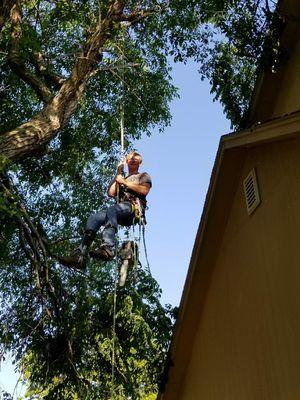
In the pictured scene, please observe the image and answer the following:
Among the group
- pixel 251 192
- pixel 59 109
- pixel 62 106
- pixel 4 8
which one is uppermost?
pixel 62 106

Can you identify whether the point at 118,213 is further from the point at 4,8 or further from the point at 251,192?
the point at 4,8

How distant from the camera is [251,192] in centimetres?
556

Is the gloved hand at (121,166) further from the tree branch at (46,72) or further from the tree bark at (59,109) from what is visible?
the tree branch at (46,72)

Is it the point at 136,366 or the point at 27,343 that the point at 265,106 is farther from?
the point at 27,343

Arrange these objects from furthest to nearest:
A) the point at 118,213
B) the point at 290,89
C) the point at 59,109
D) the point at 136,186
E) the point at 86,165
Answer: the point at 86,165 < the point at 59,109 < the point at 136,186 < the point at 118,213 < the point at 290,89

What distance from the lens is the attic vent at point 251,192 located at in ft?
17.7

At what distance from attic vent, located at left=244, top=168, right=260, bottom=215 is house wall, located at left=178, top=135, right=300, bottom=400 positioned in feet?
0.22

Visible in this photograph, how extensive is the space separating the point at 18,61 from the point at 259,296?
5535 mm

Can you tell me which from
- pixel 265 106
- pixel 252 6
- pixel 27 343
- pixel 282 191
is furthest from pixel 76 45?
pixel 282 191

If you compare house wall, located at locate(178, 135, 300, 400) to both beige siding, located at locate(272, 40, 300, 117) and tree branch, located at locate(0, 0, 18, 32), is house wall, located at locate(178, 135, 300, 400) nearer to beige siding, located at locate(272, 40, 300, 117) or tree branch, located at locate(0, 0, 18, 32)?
beige siding, located at locate(272, 40, 300, 117)

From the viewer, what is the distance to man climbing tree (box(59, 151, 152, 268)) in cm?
594

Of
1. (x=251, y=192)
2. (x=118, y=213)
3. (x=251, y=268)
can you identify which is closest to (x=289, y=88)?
(x=251, y=192)

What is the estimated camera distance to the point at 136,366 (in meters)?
7.39

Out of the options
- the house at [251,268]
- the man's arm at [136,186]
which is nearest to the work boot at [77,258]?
the man's arm at [136,186]
